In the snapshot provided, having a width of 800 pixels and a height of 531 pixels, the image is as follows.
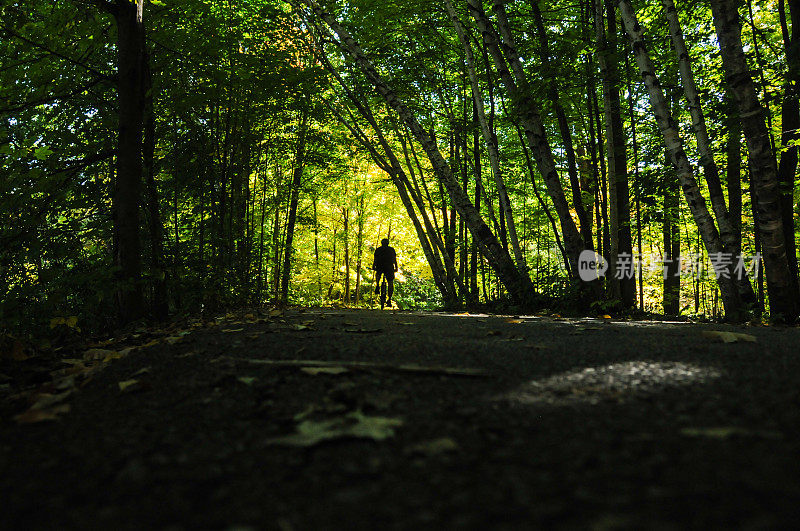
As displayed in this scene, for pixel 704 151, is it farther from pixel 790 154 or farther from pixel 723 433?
pixel 723 433

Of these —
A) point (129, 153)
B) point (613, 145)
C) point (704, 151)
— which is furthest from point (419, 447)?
point (613, 145)

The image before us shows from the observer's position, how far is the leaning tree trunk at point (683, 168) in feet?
18.0

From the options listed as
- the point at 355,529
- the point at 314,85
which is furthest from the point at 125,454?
the point at 314,85

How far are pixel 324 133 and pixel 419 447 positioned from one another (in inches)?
527

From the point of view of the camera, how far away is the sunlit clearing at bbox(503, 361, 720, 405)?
4.64 feet

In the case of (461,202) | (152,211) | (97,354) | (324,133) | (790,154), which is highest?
(324,133)

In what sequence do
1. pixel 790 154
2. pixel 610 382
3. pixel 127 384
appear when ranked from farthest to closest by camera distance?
1. pixel 790 154
2. pixel 127 384
3. pixel 610 382

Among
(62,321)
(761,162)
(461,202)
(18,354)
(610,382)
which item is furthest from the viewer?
(461,202)

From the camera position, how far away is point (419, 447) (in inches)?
42.5

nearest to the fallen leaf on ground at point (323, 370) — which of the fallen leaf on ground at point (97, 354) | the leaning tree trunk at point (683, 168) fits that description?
the fallen leaf on ground at point (97, 354)

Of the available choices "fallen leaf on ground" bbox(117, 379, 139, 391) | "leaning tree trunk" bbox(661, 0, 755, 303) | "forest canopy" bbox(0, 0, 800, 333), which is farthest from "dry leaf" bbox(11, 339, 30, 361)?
"leaning tree trunk" bbox(661, 0, 755, 303)

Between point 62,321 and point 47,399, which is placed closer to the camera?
point 47,399

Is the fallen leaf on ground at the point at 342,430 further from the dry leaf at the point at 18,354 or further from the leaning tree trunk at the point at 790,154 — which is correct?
the leaning tree trunk at the point at 790,154

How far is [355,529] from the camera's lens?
0.76 meters
